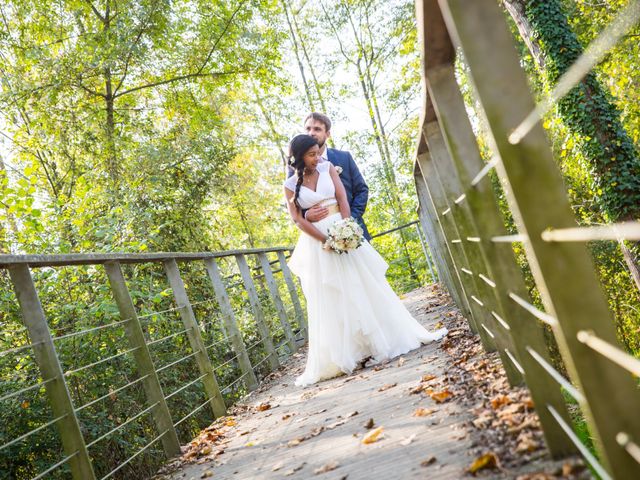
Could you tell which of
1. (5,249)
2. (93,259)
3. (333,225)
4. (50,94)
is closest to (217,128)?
(50,94)

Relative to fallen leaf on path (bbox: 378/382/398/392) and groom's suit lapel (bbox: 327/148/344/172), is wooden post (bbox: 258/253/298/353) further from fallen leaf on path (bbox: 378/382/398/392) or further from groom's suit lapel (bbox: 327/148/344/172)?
fallen leaf on path (bbox: 378/382/398/392)

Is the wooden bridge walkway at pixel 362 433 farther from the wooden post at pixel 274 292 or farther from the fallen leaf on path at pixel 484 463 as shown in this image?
the wooden post at pixel 274 292

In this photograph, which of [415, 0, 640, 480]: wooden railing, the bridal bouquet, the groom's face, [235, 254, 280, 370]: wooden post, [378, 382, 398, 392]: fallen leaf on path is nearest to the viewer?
[415, 0, 640, 480]: wooden railing

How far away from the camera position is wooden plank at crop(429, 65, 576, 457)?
1.91 metres

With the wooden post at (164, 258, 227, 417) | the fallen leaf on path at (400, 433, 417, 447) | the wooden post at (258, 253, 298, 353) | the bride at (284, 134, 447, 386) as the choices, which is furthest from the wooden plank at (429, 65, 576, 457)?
the wooden post at (258, 253, 298, 353)

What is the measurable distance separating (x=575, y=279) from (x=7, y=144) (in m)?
14.3

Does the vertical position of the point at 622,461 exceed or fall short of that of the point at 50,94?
it falls short

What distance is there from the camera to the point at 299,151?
17.8 feet

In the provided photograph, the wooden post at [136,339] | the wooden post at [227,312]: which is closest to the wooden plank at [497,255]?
the wooden post at [136,339]

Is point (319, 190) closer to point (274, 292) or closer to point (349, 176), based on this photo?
point (349, 176)

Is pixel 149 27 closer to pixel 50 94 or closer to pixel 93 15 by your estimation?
pixel 93 15

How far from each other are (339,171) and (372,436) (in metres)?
3.61

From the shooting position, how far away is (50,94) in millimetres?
11469

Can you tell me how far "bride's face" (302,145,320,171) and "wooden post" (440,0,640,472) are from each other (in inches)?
153
